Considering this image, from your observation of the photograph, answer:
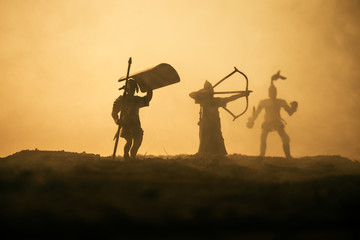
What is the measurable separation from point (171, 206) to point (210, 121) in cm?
598

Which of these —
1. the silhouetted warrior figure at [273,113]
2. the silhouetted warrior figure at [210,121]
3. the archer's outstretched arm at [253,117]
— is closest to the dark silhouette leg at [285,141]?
the silhouetted warrior figure at [273,113]

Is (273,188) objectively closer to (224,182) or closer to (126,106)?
(224,182)

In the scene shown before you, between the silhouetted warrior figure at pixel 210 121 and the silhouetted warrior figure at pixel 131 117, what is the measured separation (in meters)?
2.59

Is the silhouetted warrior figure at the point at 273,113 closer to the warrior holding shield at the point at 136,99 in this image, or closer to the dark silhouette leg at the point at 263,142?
the dark silhouette leg at the point at 263,142

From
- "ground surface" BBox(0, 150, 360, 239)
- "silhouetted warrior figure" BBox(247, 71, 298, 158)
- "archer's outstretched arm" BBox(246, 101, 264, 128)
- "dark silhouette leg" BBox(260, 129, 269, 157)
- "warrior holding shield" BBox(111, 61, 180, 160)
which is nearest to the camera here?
"ground surface" BBox(0, 150, 360, 239)

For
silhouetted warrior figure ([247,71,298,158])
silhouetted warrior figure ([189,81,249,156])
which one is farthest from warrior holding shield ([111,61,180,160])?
silhouetted warrior figure ([247,71,298,158])

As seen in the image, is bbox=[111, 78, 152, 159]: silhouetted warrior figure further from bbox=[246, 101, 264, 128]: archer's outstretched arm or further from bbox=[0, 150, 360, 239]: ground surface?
bbox=[246, 101, 264, 128]: archer's outstretched arm

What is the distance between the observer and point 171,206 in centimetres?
300

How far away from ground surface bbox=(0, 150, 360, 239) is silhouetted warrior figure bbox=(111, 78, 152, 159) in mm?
2603

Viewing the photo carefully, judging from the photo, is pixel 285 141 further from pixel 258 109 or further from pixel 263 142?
pixel 258 109

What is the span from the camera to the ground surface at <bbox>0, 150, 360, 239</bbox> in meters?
2.65

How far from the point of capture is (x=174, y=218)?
109 inches

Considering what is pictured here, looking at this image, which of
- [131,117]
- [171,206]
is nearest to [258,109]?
[131,117]

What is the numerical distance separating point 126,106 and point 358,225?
536 centimetres
